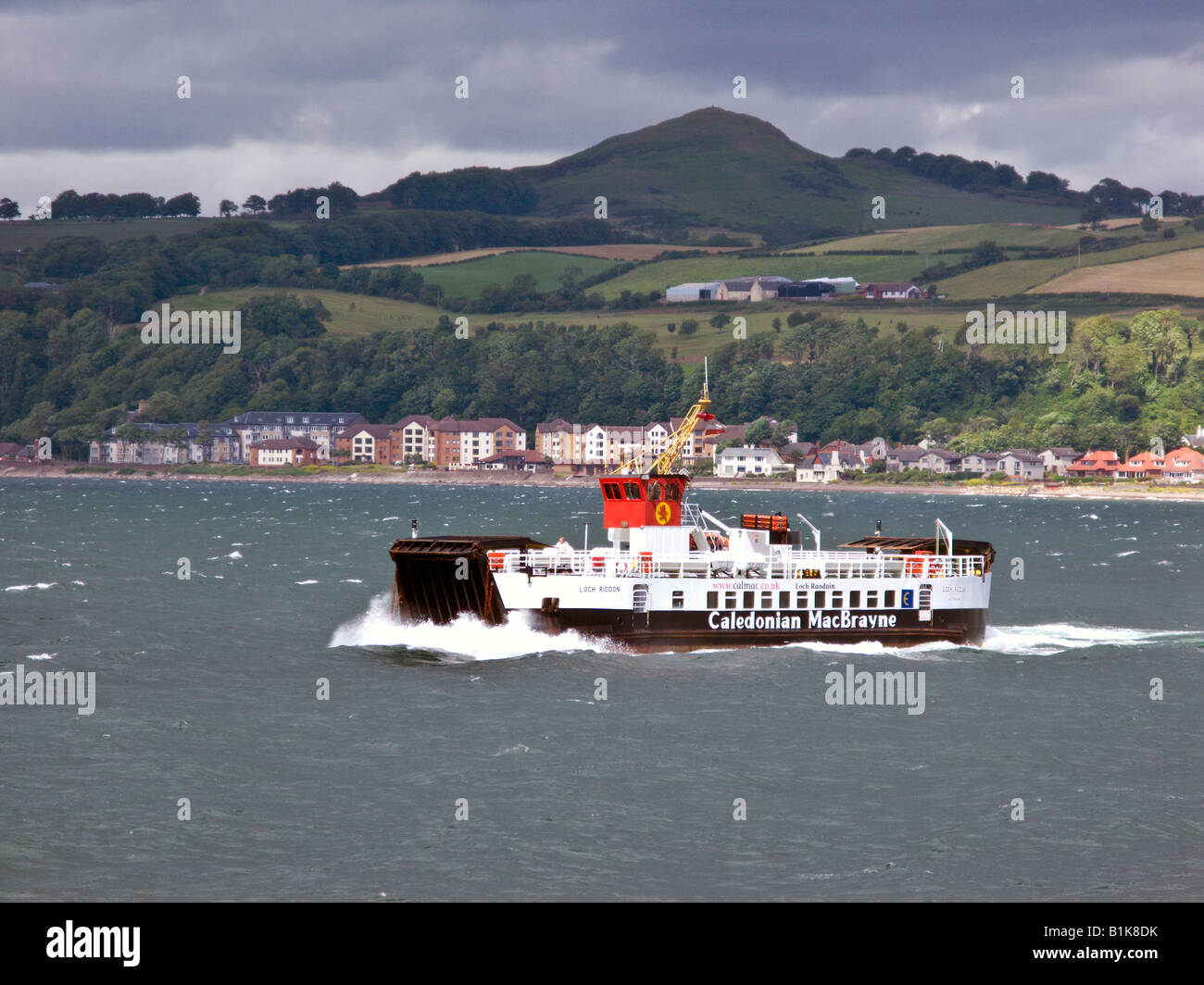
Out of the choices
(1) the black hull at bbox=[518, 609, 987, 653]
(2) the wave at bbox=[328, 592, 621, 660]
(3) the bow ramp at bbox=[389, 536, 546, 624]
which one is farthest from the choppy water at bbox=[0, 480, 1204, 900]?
(3) the bow ramp at bbox=[389, 536, 546, 624]

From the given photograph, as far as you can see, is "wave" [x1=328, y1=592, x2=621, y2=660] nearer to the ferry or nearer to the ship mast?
the ferry

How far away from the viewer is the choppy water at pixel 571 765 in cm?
3036

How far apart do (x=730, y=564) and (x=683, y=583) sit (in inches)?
139

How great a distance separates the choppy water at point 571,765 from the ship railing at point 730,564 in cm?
264

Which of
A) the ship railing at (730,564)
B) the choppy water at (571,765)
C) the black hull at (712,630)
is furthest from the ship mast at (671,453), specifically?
the choppy water at (571,765)

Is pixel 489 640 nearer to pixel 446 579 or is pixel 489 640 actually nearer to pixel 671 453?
pixel 446 579

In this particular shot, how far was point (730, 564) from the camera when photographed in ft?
184

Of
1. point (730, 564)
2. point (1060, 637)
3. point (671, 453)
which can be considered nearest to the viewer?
point (730, 564)

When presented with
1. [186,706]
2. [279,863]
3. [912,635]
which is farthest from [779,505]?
[279,863]

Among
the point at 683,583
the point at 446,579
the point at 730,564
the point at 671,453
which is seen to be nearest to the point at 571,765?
the point at 683,583

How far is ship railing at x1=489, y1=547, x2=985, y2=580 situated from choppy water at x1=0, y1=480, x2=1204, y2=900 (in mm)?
2638

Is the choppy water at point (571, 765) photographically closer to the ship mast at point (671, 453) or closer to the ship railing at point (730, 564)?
the ship railing at point (730, 564)
